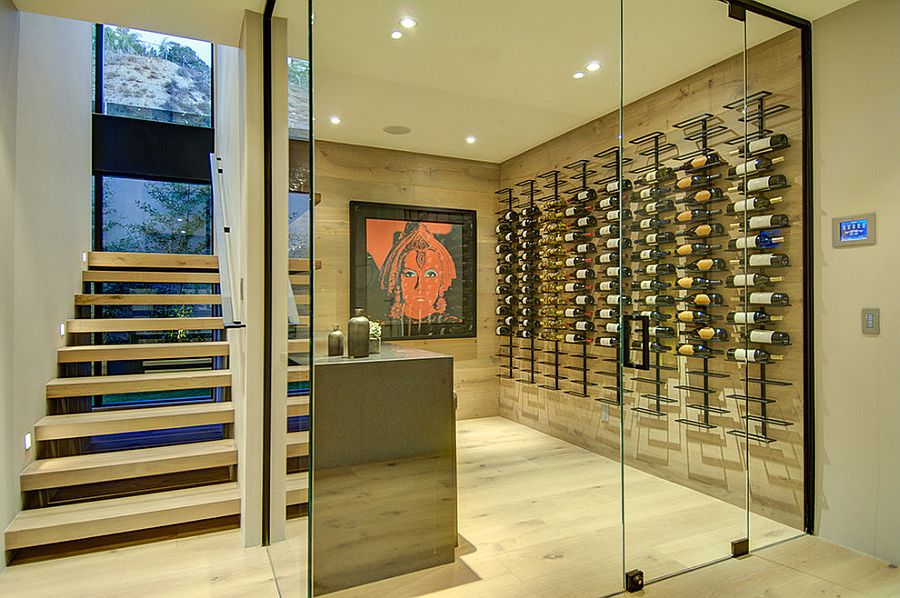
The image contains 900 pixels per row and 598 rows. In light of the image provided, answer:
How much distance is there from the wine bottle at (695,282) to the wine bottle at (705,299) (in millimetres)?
42

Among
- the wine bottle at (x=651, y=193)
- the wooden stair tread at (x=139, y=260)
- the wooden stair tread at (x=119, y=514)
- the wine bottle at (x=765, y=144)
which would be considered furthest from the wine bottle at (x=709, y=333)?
the wooden stair tread at (x=139, y=260)

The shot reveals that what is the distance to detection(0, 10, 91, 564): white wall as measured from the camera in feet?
8.84

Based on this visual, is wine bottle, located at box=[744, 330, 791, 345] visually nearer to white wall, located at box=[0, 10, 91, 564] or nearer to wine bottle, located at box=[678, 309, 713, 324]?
wine bottle, located at box=[678, 309, 713, 324]

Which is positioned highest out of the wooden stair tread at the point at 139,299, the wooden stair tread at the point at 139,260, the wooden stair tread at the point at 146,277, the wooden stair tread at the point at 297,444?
the wooden stair tread at the point at 139,260

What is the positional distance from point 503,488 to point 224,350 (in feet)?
8.12

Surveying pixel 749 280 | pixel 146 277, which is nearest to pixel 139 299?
pixel 146 277

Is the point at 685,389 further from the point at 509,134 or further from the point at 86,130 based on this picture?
the point at 86,130

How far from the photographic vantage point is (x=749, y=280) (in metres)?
2.83

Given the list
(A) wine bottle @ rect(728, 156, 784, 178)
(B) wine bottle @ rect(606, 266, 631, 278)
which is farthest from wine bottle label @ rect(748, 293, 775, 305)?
(B) wine bottle @ rect(606, 266, 631, 278)

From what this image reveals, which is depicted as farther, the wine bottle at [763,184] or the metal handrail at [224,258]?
the metal handrail at [224,258]

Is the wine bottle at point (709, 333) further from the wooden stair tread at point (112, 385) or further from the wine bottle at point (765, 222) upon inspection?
the wooden stair tread at point (112, 385)

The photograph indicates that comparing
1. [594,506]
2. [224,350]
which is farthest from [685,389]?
[224,350]

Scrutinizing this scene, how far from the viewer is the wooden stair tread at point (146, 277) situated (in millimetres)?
4521

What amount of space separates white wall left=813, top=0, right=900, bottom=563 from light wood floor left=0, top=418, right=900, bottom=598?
11.5 inches
